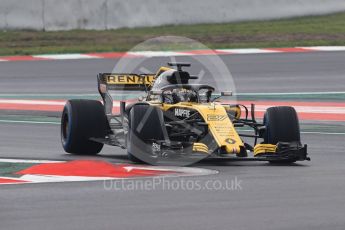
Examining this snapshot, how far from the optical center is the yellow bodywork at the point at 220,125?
1155 centimetres

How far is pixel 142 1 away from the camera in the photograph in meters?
26.8

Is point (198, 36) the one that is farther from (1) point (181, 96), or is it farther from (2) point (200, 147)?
(2) point (200, 147)

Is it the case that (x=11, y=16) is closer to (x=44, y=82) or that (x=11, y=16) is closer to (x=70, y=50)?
A: (x=70, y=50)

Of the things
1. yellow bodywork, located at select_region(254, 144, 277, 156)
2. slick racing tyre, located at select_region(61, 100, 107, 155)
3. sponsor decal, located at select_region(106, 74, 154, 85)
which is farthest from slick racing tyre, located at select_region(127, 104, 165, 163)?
sponsor decal, located at select_region(106, 74, 154, 85)

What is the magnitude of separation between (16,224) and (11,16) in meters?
18.9

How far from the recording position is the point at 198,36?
2611 cm

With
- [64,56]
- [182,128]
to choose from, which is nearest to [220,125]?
[182,128]

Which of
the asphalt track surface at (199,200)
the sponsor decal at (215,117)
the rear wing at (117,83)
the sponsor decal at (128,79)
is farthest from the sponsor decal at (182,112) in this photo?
Result: the sponsor decal at (128,79)

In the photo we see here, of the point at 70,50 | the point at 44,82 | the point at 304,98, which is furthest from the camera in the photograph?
the point at 70,50

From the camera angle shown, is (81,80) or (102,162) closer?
(102,162)

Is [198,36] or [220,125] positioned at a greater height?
[198,36]

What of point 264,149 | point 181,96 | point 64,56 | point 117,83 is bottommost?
point 264,149

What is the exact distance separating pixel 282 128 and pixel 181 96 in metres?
1.28

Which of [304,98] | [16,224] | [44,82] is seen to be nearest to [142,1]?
[44,82]
